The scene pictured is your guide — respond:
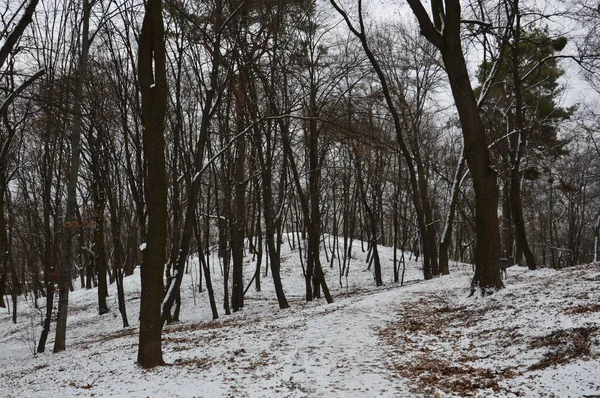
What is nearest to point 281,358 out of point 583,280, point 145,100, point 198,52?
point 145,100

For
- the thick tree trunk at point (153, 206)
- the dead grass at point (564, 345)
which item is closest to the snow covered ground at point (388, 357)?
the dead grass at point (564, 345)

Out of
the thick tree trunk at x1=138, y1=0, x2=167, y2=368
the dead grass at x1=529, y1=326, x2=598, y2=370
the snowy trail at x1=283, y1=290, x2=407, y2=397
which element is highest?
the thick tree trunk at x1=138, y1=0, x2=167, y2=368

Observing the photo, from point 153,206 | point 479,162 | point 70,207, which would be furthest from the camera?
point 70,207

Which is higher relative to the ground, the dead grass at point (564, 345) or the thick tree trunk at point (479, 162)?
the thick tree trunk at point (479, 162)

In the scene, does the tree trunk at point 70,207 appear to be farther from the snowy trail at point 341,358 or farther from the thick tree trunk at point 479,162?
the thick tree trunk at point 479,162

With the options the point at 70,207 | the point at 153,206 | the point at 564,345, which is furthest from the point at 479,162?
the point at 70,207

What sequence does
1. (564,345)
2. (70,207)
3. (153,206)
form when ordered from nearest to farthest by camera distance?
(564,345) → (153,206) → (70,207)

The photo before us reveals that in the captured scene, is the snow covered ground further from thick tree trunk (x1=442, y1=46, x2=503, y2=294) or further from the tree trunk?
the tree trunk

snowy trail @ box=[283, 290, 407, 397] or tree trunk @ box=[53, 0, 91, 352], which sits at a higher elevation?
tree trunk @ box=[53, 0, 91, 352]

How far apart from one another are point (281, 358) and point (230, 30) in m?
9.62

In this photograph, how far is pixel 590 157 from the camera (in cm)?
2977

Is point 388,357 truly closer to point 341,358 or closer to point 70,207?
point 341,358

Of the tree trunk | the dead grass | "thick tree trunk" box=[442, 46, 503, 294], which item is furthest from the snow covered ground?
the tree trunk

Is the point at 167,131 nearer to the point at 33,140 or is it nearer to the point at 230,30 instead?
the point at 33,140
